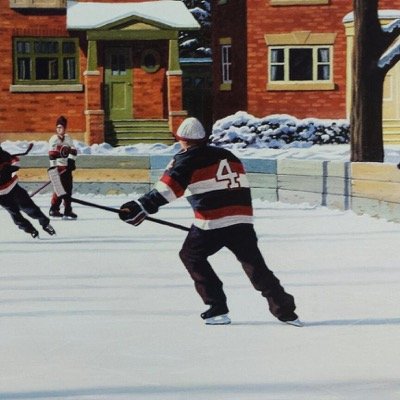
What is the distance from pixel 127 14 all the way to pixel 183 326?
79.8 feet

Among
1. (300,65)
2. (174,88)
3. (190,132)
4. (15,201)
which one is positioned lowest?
(15,201)

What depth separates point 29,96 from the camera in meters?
33.3

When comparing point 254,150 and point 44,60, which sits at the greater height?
point 44,60

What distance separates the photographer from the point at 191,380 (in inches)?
271

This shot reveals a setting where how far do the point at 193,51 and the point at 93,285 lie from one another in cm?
3502

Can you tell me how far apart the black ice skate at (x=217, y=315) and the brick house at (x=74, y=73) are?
24.0m

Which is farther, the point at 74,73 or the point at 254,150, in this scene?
the point at 74,73

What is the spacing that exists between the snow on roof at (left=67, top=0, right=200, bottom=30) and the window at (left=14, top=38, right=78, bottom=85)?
0.96m

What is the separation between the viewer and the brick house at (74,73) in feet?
108

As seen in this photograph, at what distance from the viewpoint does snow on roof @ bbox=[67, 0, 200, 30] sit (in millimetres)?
32062

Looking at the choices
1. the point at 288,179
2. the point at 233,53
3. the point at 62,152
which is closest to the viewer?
the point at 62,152

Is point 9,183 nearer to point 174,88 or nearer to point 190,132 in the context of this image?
point 190,132

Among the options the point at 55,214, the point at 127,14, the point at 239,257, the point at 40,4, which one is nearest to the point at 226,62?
the point at 127,14

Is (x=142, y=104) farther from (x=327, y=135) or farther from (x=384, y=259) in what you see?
(x=384, y=259)
